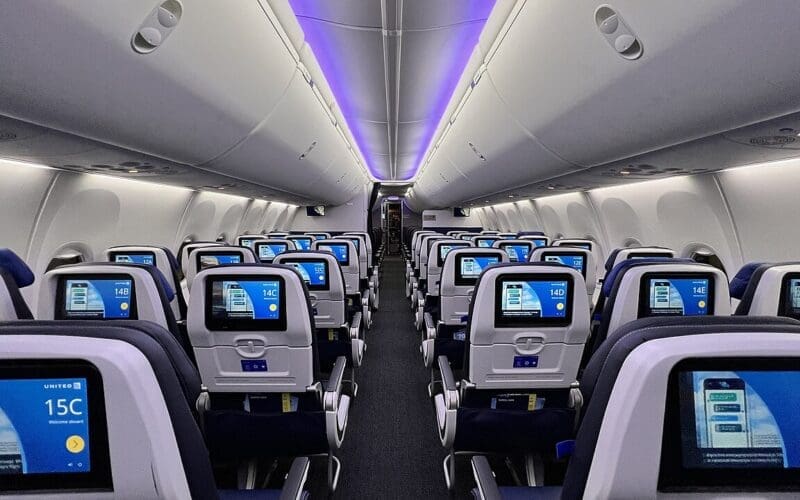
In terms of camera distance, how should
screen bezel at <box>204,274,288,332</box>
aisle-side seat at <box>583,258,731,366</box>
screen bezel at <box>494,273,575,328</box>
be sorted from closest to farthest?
1. screen bezel at <box>204,274,288,332</box>
2. screen bezel at <box>494,273,575,328</box>
3. aisle-side seat at <box>583,258,731,366</box>

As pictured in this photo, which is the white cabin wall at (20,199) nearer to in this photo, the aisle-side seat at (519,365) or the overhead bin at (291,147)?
the overhead bin at (291,147)

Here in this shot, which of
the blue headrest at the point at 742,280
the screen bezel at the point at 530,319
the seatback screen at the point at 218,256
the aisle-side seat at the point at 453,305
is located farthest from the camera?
the seatback screen at the point at 218,256

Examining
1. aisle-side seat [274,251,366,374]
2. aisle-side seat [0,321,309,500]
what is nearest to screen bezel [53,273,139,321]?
aisle-side seat [274,251,366,374]

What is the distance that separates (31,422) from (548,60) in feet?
10.9

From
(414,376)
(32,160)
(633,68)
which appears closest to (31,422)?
(633,68)

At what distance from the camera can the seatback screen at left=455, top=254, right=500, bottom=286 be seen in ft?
17.1

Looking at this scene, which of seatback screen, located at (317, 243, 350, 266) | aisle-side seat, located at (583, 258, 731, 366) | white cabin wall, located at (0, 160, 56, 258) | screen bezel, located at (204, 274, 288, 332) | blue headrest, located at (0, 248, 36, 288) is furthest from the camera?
seatback screen, located at (317, 243, 350, 266)

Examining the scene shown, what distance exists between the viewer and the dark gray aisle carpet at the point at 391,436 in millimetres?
3453

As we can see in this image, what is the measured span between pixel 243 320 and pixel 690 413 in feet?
7.90

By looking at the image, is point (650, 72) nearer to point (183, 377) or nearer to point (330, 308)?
point (183, 377)

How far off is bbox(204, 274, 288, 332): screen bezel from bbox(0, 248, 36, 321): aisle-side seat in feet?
2.99

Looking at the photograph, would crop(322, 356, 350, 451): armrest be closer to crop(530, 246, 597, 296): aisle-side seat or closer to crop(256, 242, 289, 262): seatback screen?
crop(530, 246, 597, 296): aisle-side seat

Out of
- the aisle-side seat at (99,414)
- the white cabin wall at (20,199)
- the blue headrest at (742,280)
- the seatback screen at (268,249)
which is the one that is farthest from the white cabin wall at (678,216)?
the white cabin wall at (20,199)

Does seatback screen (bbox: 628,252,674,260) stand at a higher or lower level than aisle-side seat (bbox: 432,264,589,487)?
higher
